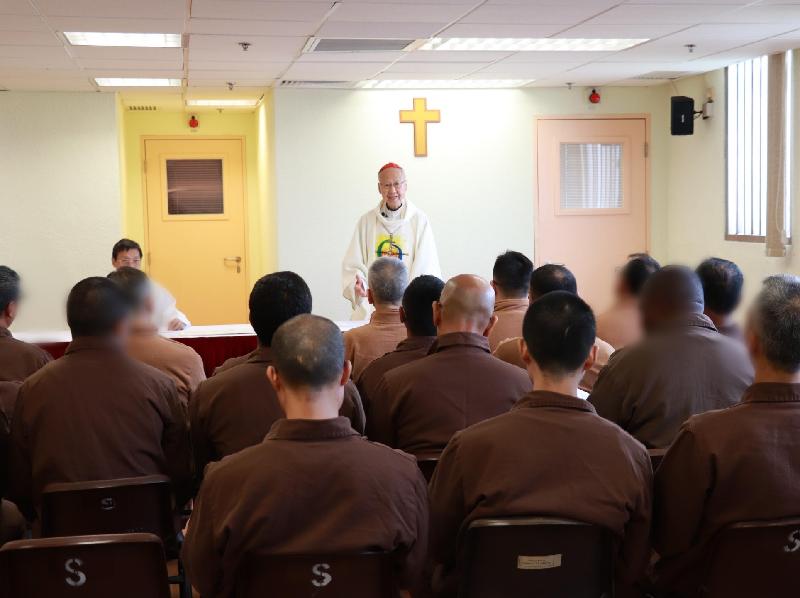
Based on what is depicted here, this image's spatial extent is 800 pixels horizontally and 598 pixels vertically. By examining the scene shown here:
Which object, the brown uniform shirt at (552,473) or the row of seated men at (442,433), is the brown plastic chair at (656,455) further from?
the brown uniform shirt at (552,473)

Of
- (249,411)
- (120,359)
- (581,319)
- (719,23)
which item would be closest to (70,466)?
(120,359)

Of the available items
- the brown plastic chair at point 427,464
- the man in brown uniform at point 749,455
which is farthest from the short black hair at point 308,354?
the man in brown uniform at point 749,455

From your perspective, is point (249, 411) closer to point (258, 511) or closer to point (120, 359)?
point (120, 359)

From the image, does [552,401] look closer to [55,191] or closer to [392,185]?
[392,185]

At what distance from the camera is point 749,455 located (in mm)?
2105

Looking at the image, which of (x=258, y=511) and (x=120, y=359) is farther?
(x=120, y=359)

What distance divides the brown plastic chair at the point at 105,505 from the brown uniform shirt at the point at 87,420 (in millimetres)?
254

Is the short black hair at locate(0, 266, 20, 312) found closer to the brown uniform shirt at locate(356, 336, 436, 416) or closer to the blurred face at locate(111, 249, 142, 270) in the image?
the brown uniform shirt at locate(356, 336, 436, 416)

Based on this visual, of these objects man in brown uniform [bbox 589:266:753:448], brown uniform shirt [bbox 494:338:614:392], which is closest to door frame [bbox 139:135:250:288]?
brown uniform shirt [bbox 494:338:614:392]

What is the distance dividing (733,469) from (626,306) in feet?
6.80

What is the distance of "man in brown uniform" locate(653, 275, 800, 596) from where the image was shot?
211 centimetres

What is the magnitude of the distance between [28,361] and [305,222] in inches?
200

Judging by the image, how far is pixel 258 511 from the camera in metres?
1.91

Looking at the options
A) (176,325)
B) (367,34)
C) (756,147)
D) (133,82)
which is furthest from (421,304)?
(133,82)
